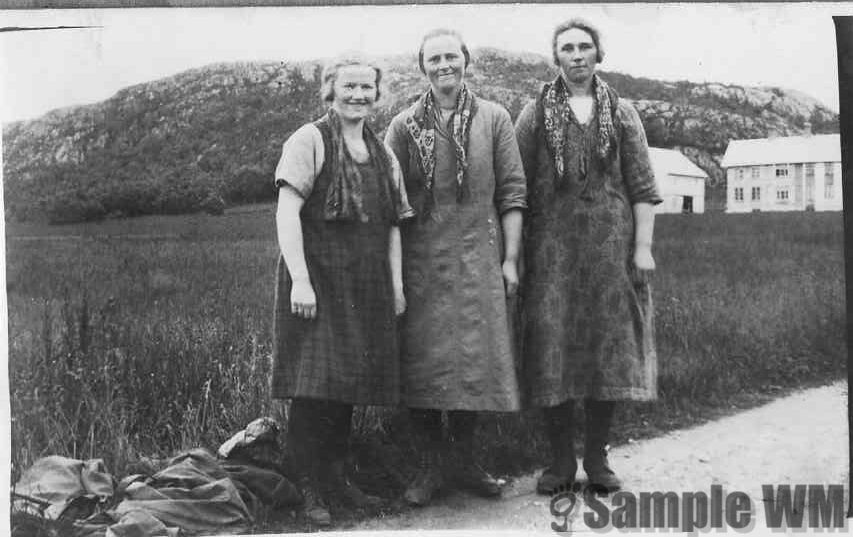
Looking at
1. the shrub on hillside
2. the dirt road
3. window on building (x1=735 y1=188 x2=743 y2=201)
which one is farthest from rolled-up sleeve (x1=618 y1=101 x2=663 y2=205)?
the shrub on hillside

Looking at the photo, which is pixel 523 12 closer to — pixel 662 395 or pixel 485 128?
pixel 485 128

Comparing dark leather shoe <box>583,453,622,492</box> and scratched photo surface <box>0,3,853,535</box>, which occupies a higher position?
scratched photo surface <box>0,3,853,535</box>

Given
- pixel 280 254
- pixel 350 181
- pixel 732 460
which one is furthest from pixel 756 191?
pixel 280 254

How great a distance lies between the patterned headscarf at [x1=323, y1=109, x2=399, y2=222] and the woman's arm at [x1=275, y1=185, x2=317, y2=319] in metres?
0.17

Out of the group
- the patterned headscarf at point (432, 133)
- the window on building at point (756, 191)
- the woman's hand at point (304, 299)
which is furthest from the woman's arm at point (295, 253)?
the window on building at point (756, 191)

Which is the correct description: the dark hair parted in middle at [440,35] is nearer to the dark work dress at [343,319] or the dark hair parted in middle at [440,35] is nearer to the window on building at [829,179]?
the dark work dress at [343,319]

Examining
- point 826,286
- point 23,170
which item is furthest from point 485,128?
point 23,170

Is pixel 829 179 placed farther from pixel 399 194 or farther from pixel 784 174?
pixel 399 194

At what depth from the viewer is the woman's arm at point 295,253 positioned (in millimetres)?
4773

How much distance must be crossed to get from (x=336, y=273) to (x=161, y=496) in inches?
62.6

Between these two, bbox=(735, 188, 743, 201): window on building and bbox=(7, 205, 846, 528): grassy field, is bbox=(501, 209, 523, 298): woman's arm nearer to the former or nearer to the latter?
bbox=(7, 205, 846, 528): grassy field

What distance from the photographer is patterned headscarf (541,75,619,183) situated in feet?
16.4

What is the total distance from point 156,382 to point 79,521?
34.0 inches

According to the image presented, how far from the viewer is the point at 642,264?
506cm
